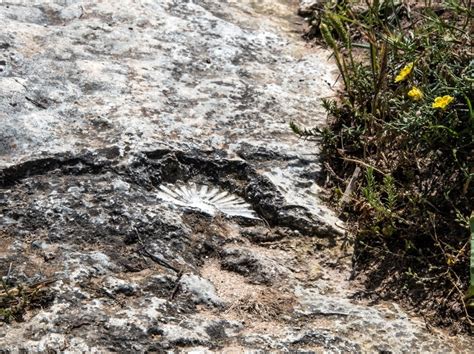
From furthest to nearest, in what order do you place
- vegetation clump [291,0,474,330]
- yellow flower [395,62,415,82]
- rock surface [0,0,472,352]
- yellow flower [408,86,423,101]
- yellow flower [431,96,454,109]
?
1. yellow flower [395,62,415,82]
2. yellow flower [408,86,423,101]
3. yellow flower [431,96,454,109]
4. vegetation clump [291,0,474,330]
5. rock surface [0,0,472,352]

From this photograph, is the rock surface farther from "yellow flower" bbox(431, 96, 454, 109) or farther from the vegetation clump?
"yellow flower" bbox(431, 96, 454, 109)

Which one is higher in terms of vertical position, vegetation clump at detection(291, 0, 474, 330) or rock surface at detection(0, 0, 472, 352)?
vegetation clump at detection(291, 0, 474, 330)

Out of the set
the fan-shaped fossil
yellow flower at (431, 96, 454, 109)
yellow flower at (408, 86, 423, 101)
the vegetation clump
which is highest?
yellow flower at (431, 96, 454, 109)

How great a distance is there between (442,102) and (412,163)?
0.27m

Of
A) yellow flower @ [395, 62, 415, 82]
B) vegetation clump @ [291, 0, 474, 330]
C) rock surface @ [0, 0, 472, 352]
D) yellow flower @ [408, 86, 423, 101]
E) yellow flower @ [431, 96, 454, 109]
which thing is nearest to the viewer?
rock surface @ [0, 0, 472, 352]

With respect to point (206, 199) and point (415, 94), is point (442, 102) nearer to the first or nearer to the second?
point (415, 94)

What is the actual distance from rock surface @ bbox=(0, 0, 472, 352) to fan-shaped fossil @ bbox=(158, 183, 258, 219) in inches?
0.7

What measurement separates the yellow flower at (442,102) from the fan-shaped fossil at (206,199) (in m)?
0.72

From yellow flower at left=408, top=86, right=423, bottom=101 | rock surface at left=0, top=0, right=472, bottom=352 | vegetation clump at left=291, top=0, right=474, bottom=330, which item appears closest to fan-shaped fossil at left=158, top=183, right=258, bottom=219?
rock surface at left=0, top=0, right=472, bottom=352

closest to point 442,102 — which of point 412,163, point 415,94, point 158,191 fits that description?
point 415,94

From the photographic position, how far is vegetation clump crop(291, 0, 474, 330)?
7.41 ft

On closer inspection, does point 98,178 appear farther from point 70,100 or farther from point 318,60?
point 318,60

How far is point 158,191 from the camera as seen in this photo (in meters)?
2.46

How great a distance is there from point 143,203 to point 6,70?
94 cm
